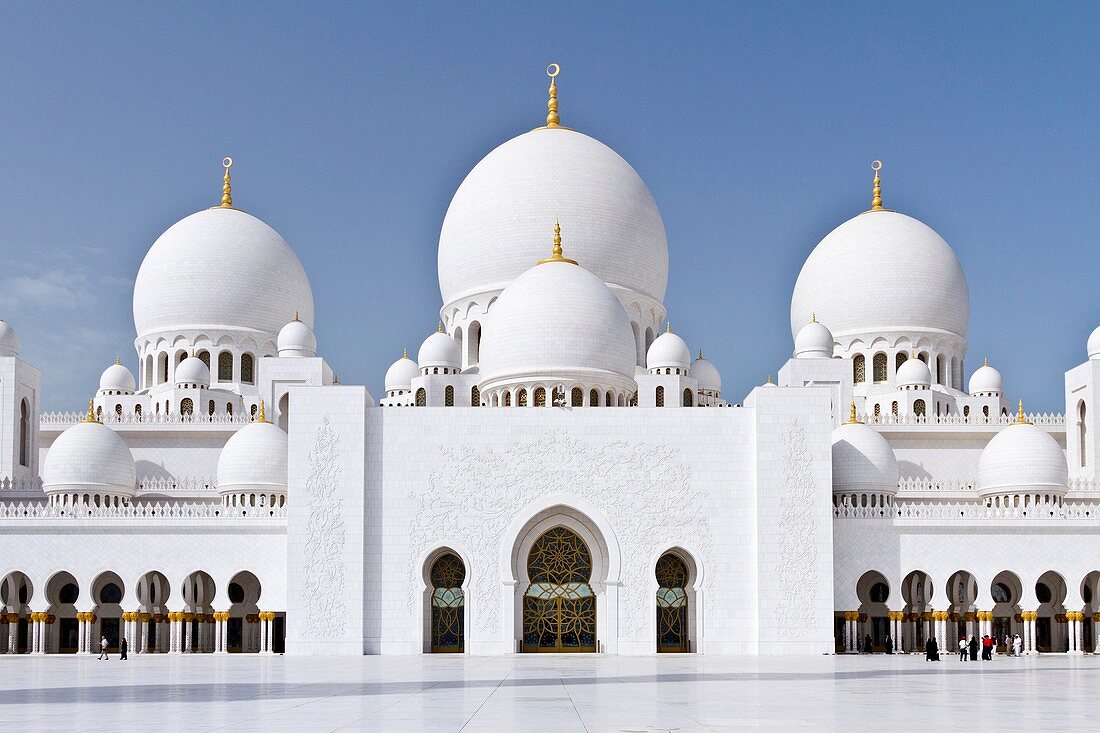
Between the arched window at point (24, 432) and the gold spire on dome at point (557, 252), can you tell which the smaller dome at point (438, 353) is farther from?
the arched window at point (24, 432)

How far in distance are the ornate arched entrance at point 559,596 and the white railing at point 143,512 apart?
496 centimetres

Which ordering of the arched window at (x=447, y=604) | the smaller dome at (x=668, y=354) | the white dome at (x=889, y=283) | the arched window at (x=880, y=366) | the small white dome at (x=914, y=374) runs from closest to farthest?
the arched window at (x=447, y=604) → the smaller dome at (x=668, y=354) → the small white dome at (x=914, y=374) → the white dome at (x=889, y=283) → the arched window at (x=880, y=366)

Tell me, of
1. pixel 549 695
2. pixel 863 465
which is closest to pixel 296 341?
pixel 863 465

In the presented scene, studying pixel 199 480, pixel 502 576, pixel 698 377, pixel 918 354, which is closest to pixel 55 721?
pixel 502 576

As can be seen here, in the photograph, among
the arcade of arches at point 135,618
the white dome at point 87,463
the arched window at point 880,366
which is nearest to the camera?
the arcade of arches at point 135,618

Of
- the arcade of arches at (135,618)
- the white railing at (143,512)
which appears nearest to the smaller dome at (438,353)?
the white railing at (143,512)

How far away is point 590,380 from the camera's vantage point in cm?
2591

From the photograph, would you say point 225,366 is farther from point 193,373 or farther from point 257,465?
point 257,465

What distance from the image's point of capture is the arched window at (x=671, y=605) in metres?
23.9

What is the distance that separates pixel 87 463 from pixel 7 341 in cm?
523

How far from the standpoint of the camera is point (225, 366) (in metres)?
32.8

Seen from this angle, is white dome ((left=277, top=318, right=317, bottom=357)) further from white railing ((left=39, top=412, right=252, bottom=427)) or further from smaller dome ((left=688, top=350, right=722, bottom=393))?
smaller dome ((left=688, top=350, right=722, bottom=393))

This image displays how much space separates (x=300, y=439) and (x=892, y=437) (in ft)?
45.1

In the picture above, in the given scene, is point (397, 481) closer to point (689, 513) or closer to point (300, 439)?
point (300, 439)
